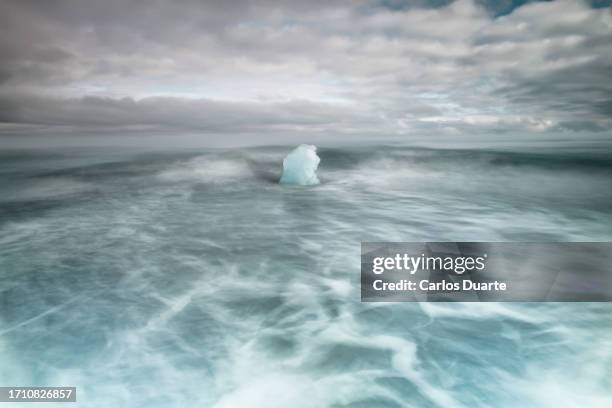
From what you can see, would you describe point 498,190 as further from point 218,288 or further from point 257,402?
point 257,402

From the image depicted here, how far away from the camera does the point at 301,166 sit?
1342cm

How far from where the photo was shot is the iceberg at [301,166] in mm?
12672

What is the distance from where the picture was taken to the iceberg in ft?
41.6

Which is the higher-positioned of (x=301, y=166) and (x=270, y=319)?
(x=301, y=166)

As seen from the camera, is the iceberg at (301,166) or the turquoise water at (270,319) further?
the iceberg at (301,166)

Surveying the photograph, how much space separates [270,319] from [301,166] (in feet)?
30.5

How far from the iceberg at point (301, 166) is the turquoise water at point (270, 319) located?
2.75 meters

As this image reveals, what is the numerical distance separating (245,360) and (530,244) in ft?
21.7

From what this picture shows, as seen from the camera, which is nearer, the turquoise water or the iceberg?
the turquoise water

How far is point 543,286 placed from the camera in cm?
549

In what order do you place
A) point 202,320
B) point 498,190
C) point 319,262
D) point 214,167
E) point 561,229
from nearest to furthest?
point 202,320 → point 319,262 → point 561,229 → point 498,190 → point 214,167

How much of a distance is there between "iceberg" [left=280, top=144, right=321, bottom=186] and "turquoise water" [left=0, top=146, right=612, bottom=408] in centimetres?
275

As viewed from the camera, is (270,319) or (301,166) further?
(301,166)

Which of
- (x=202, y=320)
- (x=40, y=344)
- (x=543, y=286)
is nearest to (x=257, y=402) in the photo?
(x=202, y=320)
